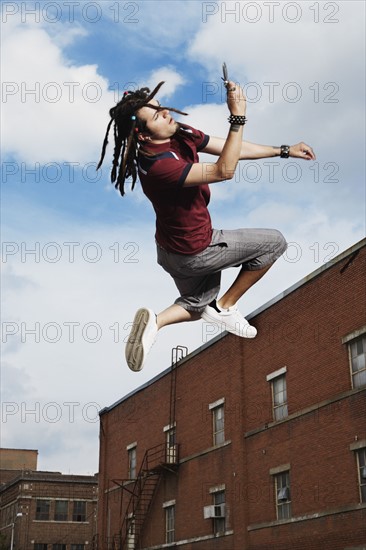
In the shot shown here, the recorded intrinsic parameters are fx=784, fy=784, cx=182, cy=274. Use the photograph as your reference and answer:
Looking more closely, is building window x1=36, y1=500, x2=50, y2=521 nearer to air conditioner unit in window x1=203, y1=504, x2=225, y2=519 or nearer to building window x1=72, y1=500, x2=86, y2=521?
building window x1=72, y1=500, x2=86, y2=521

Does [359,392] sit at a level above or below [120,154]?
above

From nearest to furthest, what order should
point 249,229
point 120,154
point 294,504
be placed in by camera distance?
point 120,154 → point 249,229 → point 294,504

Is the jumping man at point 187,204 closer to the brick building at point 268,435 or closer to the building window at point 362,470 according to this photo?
the building window at point 362,470

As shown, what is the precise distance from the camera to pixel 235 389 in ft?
89.0

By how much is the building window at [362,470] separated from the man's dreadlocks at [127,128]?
1685 cm

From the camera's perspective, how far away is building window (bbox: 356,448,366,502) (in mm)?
20109

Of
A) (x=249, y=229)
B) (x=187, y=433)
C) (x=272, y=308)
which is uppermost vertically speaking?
(x=272, y=308)

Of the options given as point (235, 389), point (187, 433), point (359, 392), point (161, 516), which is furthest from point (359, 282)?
point (161, 516)

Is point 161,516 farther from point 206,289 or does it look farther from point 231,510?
point 206,289

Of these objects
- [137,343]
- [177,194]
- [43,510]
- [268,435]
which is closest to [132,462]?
[268,435]

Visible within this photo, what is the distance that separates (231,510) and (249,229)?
22.4 metres

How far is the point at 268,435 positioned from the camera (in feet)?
81.8

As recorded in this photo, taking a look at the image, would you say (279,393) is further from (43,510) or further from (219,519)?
(43,510)

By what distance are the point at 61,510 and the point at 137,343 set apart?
55.3 metres
